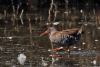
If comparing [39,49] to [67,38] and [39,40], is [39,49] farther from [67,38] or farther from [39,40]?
[39,40]

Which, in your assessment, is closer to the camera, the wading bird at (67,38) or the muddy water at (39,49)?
the muddy water at (39,49)

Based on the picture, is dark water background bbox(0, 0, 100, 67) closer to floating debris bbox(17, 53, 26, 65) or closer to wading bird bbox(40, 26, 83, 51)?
floating debris bbox(17, 53, 26, 65)

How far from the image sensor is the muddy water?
9867 millimetres

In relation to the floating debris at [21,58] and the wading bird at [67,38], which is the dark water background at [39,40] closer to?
the floating debris at [21,58]

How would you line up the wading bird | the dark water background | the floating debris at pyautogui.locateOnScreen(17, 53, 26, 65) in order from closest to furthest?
the floating debris at pyautogui.locateOnScreen(17, 53, 26, 65), the dark water background, the wading bird

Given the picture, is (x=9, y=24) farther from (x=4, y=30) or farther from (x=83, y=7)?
(x=83, y=7)

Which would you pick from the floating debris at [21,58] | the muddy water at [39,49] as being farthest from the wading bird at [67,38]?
the floating debris at [21,58]

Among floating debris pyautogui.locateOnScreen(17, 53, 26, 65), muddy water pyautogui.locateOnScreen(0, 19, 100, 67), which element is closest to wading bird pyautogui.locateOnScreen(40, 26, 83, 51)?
muddy water pyautogui.locateOnScreen(0, 19, 100, 67)

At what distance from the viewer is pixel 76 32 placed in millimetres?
11117

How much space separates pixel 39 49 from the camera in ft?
37.7

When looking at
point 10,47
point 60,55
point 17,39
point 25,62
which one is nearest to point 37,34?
point 17,39

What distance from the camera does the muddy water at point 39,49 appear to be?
9867 mm

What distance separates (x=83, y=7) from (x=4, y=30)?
6842 millimetres

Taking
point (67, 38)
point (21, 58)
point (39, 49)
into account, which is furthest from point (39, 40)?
point (21, 58)
